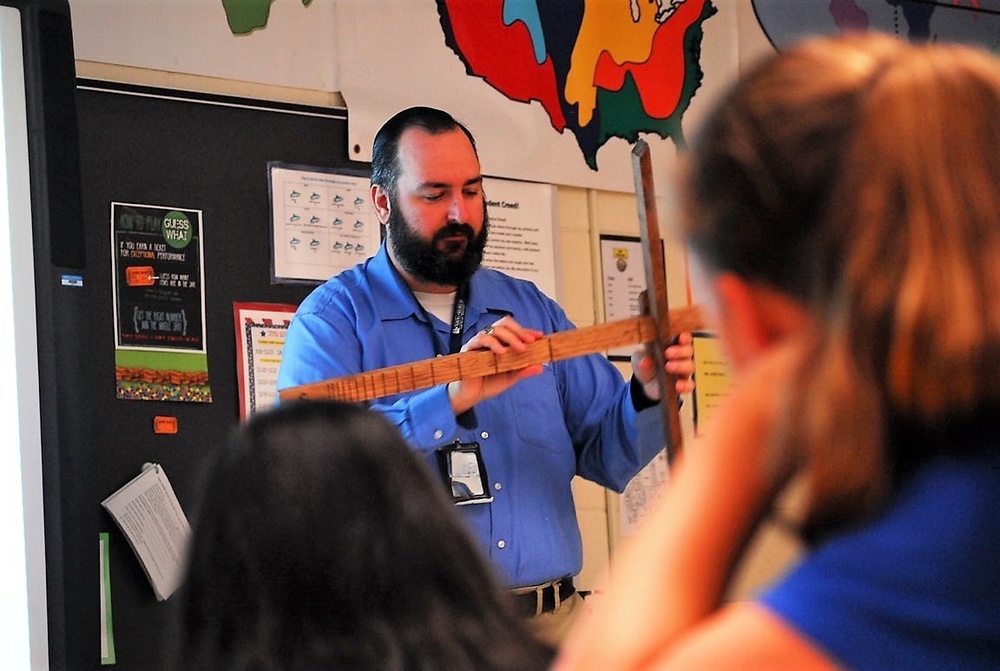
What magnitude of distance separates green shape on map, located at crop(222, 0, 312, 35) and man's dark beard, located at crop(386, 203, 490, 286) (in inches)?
34.4

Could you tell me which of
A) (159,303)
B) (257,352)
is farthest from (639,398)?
(159,303)

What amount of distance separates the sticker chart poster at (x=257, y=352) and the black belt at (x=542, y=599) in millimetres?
924

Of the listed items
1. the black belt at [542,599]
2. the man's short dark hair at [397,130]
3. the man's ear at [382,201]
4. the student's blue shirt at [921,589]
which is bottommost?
the black belt at [542,599]

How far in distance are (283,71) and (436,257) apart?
901mm

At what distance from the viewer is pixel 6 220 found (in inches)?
96.1

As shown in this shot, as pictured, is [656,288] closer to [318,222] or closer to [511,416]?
[511,416]

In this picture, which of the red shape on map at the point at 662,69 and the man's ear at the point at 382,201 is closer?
the man's ear at the point at 382,201

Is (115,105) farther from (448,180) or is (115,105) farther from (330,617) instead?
(330,617)

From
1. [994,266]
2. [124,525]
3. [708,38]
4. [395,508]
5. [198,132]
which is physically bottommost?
[124,525]

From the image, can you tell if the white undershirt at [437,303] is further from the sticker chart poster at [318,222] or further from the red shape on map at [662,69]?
the red shape on map at [662,69]

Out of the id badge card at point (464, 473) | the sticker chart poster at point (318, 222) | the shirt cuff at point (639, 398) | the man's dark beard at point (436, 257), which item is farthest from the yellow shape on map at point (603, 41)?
the id badge card at point (464, 473)

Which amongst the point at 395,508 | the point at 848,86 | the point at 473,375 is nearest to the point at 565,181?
the point at 473,375

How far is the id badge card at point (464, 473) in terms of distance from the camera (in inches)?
101

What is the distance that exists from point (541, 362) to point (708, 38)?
2.20 meters
